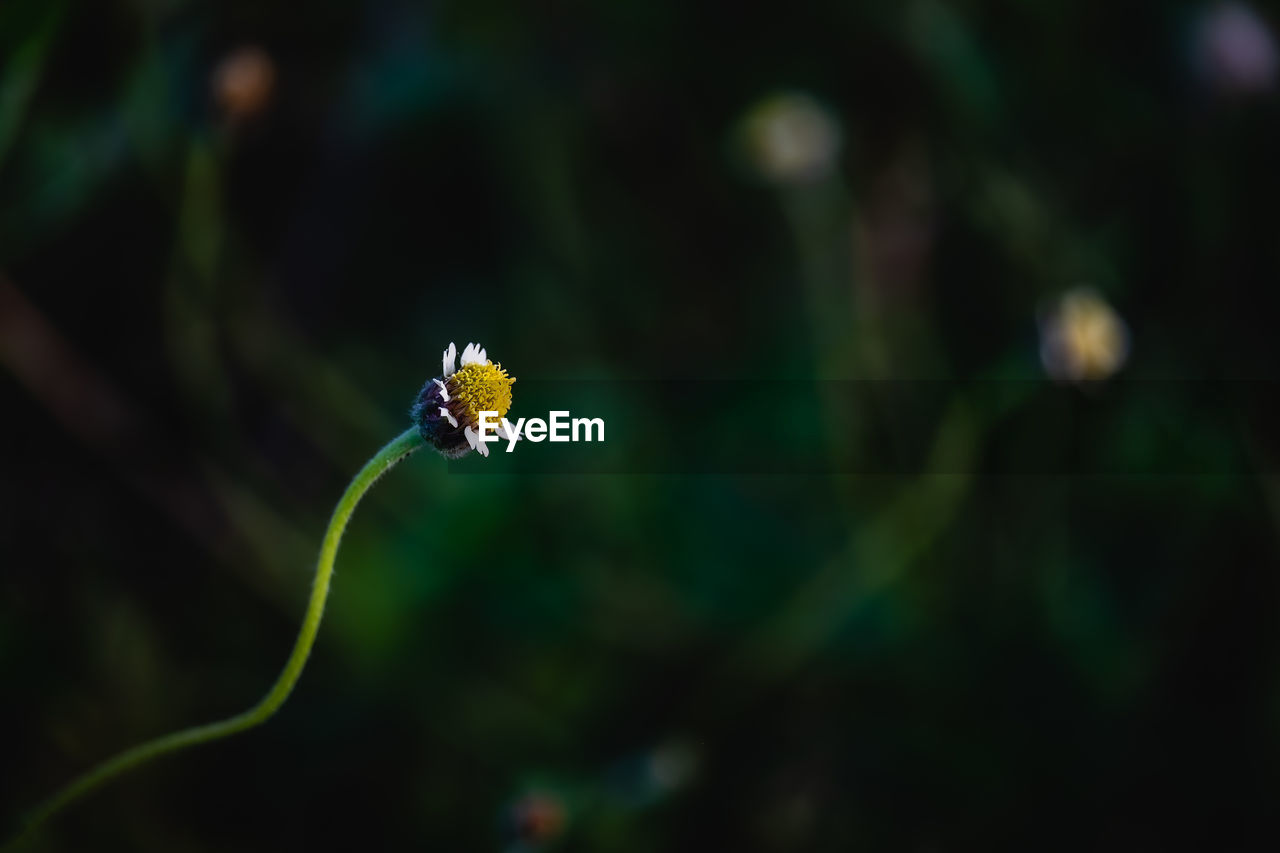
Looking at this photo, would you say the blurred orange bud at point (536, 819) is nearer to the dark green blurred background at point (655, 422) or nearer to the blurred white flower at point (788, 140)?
the dark green blurred background at point (655, 422)

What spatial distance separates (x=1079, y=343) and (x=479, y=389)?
2.34 feet

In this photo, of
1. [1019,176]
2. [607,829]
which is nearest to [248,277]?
[607,829]

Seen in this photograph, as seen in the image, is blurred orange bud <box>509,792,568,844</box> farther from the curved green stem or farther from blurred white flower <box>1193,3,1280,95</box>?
blurred white flower <box>1193,3,1280,95</box>

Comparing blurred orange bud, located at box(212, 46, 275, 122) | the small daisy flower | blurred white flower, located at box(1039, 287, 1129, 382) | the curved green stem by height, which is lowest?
the curved green stem

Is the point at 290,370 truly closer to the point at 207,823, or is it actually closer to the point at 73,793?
the point at 207,823

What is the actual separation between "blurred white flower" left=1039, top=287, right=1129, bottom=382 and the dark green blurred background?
0.02 meters

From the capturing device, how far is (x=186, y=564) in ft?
3.49

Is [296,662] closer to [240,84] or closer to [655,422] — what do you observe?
[240,84]

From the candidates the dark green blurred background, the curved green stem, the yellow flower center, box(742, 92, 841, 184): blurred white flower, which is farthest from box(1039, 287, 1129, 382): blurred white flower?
the curved green stem

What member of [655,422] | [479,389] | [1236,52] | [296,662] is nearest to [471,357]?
[479,389]

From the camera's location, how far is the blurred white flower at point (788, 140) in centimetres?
120

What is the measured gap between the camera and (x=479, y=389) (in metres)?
0.66

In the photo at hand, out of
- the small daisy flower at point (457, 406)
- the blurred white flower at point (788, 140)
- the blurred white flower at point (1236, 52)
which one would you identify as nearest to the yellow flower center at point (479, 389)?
the small daisy flower at point (457, 406)

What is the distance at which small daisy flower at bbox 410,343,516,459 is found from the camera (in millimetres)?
623
